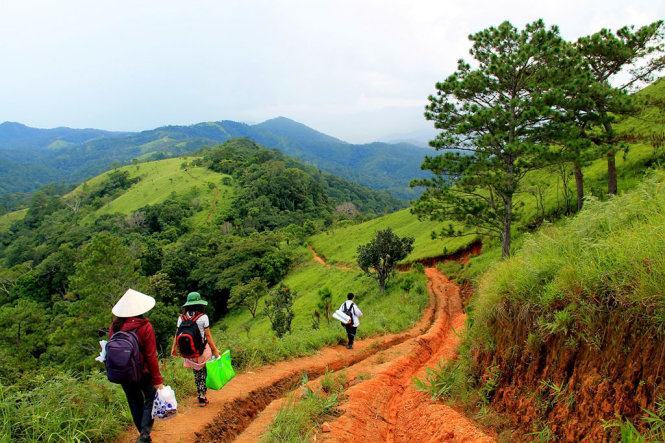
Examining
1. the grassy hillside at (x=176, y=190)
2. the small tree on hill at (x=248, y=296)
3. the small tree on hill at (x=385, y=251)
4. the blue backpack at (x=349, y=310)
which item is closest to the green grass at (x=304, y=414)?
the blue backpack at (x=349, y=310)

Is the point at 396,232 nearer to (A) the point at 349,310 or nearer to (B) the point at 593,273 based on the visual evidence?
(A) the point at 349,310

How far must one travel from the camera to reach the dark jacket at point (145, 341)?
5.82m

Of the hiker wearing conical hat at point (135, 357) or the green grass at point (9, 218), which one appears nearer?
the hiker wearing conical hat at point (135, 357)

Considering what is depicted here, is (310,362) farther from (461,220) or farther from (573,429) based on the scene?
(461,220)

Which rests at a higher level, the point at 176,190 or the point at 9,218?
the point at 176,190

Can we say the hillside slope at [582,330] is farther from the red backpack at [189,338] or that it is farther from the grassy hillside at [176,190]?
the grassy hillside at [176,190]

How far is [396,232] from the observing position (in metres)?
51.4

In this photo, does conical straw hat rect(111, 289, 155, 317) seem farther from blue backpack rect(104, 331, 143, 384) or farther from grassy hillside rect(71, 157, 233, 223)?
grassy hillside rect(71, 157, 233, 223)

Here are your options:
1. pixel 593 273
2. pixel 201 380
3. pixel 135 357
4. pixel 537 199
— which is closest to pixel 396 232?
pixel 537 199

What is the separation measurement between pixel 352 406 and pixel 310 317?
85.9 ft

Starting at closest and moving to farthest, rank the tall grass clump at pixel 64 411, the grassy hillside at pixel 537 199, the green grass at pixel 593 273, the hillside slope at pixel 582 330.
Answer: the hillside slope at pixel 582 330 → the green grass at pixel 593 273 → the tall grass clump at pixel 64 411 → the grassy hillside at pixel 537 199

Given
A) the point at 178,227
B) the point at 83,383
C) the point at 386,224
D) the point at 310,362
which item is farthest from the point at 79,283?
the point at 178,227

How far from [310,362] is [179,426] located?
512 centimetres

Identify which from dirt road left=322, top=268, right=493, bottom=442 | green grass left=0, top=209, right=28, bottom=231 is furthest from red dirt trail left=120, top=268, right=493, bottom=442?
green grass left=0, top=209, right=28, bottom=231
